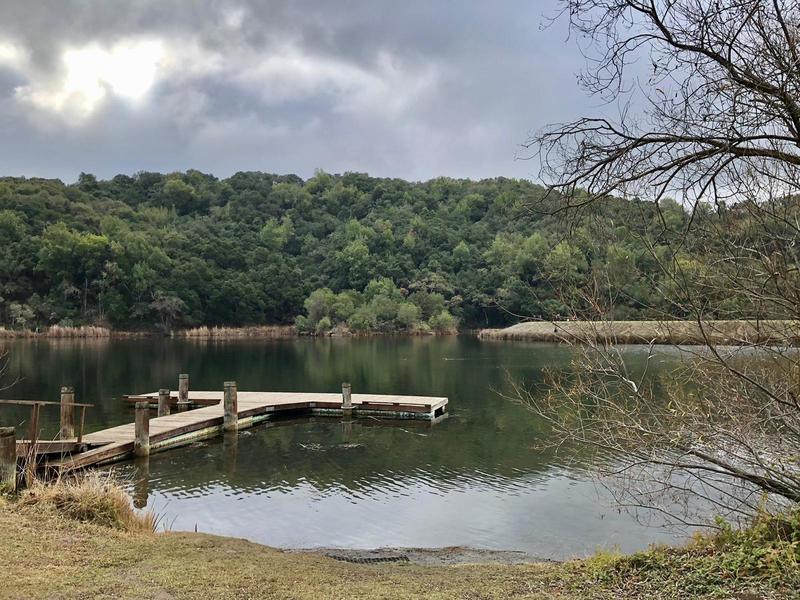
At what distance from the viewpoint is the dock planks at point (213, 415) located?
13.5 m

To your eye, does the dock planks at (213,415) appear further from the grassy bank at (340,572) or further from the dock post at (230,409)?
the grassy bank at (340,572)

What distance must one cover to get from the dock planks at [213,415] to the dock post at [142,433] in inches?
6.2

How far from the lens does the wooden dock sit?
13.0m

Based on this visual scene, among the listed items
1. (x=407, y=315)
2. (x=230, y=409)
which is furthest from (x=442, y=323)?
(x=230, y=409)

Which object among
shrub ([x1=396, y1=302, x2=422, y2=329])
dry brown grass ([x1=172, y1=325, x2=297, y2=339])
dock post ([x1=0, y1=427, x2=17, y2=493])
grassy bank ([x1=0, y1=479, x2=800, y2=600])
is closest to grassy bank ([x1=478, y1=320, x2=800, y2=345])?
grassy bank ([x1=0, y1=479, x2=800, y2=600])

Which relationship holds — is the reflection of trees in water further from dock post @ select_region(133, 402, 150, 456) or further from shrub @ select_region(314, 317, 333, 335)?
shrub @ select_region(314, 317, 333, 335)

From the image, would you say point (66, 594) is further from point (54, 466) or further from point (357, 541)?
point (54, 466)

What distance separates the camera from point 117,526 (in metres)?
7.43

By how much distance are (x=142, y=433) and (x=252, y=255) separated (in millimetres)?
64753

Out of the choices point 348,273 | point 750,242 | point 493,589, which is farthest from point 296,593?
point 348,273

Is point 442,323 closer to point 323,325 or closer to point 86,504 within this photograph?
point 323,325

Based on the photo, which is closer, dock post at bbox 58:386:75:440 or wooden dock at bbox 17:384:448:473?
wooden dock at bbox 17:384:448:473

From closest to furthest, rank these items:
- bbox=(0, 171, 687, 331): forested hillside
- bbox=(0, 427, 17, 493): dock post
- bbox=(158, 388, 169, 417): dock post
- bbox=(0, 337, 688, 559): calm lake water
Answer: bbox=(0, 427, 17, 493): dock post
bbox=(0, 337, 688, 559): calm lake water
bbox=(158, 388, 169, 417): dock post
bbox=(0, 171, 687, 331): forested hillside

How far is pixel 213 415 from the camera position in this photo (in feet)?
58.4
